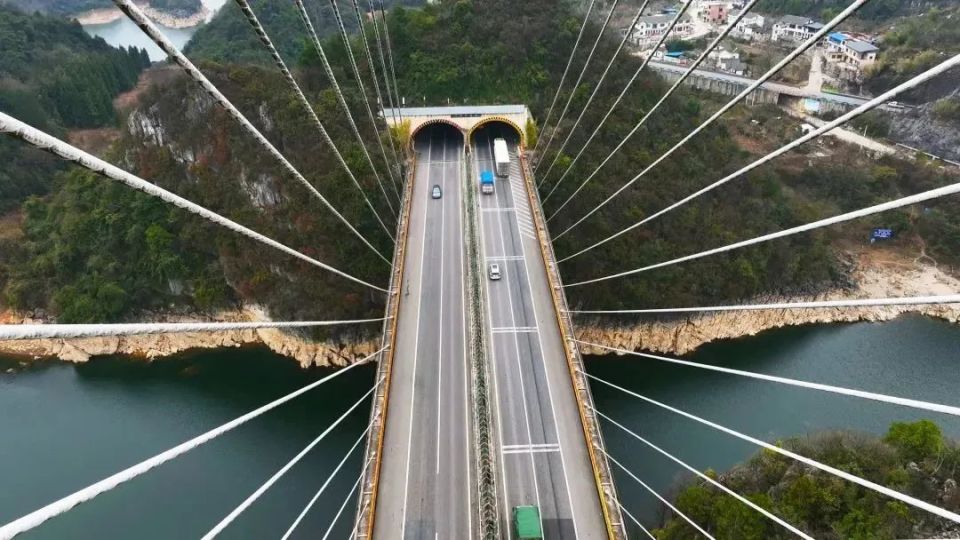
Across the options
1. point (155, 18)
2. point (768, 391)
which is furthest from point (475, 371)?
point (155, 18)

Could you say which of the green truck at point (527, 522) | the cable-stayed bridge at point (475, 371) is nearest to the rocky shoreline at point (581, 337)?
the cable-stayed bridge at point (475, 371)

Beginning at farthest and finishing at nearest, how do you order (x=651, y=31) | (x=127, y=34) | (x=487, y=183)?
(x=127, y=34)
(x=651, y=31)
(x=487, y=183)

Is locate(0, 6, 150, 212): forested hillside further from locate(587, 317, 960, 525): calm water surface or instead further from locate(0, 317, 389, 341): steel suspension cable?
locate(0, 317, 389, 341): steel suspension cable

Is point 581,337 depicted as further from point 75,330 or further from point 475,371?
point 75,330

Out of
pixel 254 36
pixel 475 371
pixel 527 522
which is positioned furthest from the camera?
pixel 254 36

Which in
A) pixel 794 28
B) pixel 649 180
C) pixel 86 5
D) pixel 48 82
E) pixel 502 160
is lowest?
pixel 649 180

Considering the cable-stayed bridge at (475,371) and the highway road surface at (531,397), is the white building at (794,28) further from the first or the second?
the highway road surface at (531,397)
